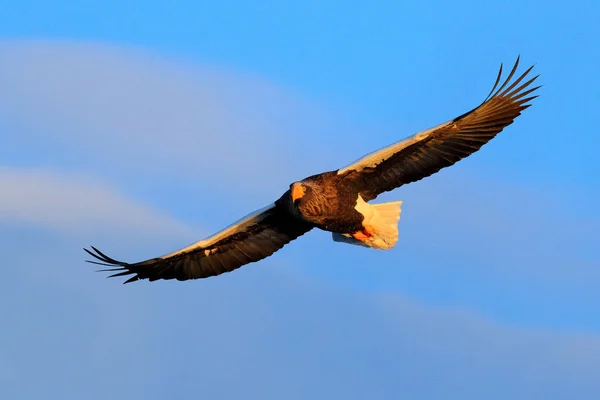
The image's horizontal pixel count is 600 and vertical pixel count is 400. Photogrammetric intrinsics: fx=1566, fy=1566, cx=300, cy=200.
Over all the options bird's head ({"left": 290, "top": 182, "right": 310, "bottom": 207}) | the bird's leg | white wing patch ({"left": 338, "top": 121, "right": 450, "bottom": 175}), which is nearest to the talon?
the bird's leg

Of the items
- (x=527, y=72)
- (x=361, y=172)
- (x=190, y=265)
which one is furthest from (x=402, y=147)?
(x=190, y=265)

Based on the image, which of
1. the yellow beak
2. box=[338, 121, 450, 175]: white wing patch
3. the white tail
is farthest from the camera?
the white tail

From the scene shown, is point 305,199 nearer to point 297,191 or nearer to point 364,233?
point 297,191

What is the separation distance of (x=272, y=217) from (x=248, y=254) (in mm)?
535

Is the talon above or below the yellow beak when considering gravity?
below

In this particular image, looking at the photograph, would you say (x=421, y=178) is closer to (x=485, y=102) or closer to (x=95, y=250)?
(x=485, y=102)

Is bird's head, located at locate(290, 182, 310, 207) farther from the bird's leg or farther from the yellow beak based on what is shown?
the bird's leg

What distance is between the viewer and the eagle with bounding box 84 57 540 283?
50.8 feet

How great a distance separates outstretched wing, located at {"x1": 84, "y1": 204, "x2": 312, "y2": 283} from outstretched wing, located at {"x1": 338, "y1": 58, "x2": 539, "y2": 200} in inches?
40.2

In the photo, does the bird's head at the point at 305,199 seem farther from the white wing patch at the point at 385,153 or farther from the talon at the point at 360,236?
the talon at the point at 360,236

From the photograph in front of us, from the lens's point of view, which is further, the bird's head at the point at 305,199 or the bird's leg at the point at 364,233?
the bird's leg at the point at 364,233

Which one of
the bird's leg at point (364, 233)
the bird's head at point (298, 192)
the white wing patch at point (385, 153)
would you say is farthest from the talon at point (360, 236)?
the bird's head at point (298, 192)

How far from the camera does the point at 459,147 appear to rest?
619 inches

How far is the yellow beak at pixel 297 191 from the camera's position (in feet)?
50.0
